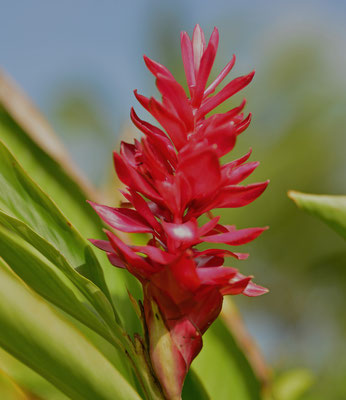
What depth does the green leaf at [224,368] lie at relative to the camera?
2.39 feet

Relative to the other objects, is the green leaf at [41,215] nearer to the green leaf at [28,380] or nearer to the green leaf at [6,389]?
the green leaf at [6,389]

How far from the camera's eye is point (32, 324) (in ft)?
1.29

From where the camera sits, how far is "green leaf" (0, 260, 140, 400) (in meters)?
0.39

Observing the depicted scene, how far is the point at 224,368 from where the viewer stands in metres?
0.74

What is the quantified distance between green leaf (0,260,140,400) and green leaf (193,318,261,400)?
12.5 inches

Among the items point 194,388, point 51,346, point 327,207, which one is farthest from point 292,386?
point 51,346

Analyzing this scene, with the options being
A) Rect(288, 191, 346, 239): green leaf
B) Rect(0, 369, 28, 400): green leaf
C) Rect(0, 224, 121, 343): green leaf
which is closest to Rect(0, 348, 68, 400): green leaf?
Rect(0, 369, 28, 400): green leaf

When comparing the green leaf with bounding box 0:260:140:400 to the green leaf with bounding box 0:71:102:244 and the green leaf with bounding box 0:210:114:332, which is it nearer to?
the green leaf with bounding box 0:210:114:332

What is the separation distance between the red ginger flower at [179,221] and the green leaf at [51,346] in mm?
59

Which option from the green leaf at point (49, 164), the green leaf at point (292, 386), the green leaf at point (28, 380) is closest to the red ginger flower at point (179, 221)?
the green leaf at point (49, 164)

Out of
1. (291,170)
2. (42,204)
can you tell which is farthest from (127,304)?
(291,170)

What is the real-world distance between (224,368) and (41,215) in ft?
1.16

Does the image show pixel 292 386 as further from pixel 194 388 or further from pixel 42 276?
pixel 42 276

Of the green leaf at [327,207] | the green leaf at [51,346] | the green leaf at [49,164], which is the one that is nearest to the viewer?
the green leaf at [51,346]
